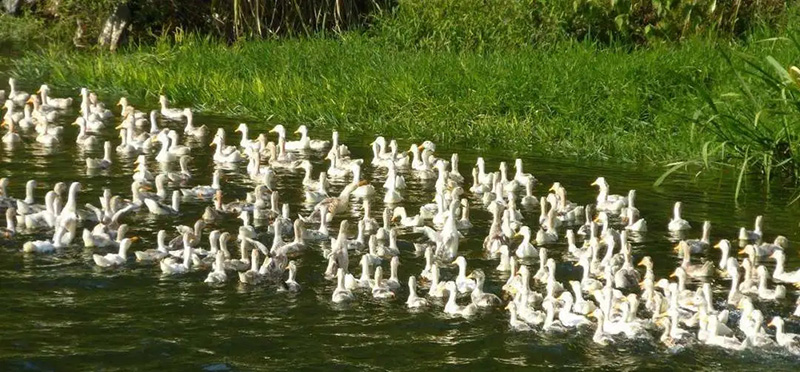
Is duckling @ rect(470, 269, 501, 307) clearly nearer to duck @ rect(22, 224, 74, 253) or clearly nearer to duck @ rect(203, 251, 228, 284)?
duck @ rect(203, 251, 228, 284)

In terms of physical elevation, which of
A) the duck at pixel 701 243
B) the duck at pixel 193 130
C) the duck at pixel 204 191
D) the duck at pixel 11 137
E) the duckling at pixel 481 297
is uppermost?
the duck at pixel 193 130

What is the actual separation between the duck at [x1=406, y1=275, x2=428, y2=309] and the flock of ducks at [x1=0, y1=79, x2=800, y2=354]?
11mm

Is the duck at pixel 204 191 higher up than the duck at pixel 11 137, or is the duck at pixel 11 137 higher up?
the duck at pixel 11 137

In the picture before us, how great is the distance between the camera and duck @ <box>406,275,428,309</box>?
1203 cm

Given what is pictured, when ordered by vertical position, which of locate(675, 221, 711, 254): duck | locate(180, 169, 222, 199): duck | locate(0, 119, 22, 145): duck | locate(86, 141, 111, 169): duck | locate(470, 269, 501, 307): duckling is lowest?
locate(470, 269, 501, 307): duckling

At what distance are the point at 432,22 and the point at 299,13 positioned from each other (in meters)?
3.38

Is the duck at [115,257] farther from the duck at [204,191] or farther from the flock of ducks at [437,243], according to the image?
the duck at [204,191]

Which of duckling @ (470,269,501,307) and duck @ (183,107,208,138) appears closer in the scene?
duckling @ (470,269,501,307)

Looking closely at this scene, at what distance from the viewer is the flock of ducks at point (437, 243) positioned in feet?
38.2

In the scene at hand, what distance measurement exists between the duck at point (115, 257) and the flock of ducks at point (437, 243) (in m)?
0.02

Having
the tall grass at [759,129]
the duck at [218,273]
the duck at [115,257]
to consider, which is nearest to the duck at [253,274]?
the duck at [218,273]

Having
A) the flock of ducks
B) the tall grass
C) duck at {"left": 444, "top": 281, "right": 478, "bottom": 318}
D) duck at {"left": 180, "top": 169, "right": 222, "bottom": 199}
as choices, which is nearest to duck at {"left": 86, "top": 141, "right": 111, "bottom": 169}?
the flock of ducks

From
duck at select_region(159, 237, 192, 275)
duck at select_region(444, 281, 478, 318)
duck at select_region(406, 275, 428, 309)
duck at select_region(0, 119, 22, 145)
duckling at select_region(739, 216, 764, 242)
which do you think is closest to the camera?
duck at select_region(444, 281, 478, 318)

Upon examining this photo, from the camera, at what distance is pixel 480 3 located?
26344 millimetres
